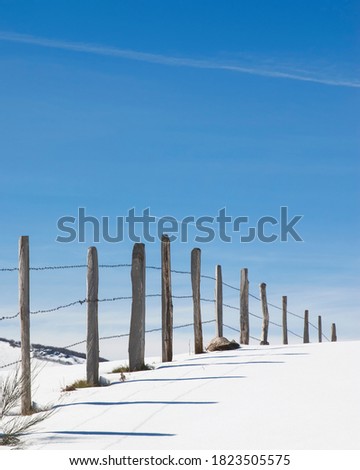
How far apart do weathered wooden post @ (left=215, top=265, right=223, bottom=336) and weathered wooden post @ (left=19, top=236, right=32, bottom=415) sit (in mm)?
7679

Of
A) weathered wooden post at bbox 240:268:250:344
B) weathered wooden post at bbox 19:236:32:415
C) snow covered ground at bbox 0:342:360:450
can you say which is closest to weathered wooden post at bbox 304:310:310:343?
weathered wooden post at bbox 240:268:250:344

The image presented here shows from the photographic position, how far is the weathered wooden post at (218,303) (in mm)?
17891

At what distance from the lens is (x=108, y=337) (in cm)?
1302

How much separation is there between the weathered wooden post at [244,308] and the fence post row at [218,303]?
190cm

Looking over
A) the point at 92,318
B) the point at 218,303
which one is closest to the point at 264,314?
the point at 218,303

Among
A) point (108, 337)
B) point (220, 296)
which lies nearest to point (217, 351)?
point (220, 296)

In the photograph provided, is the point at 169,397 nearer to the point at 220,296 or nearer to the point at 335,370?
the point at 335,370

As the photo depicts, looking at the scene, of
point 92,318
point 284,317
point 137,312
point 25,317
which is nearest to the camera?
point 25,317

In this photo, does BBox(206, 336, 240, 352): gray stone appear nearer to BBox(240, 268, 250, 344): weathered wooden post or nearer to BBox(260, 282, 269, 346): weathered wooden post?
BBox(240, 268, 250, 344): weathered wooden post

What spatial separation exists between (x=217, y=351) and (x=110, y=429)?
820 cm

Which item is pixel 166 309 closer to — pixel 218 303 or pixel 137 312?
pixel 137 312

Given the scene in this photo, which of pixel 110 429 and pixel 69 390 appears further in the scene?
pixel 69 390

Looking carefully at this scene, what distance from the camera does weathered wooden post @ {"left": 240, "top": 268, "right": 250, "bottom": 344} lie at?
20.0 m

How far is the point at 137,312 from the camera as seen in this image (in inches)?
529
